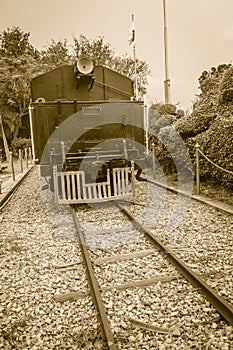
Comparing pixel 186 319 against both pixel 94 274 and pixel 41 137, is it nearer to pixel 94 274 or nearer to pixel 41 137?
pixel 94 274

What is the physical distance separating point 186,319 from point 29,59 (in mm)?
26153

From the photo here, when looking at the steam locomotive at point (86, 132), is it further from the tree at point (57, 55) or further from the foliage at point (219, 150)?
the tree at point (57, 55)

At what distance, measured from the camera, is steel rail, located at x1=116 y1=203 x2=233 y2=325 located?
2.86 meters

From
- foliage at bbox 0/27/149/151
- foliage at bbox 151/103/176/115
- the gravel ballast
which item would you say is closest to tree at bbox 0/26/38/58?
foliage at bbox 0/27/149/151

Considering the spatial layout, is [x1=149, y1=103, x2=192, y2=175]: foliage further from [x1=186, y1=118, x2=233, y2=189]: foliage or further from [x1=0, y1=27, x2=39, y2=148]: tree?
[x1=0, y1=27, x2=39, y2=148]: tree

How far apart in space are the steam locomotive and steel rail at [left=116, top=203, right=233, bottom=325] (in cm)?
260

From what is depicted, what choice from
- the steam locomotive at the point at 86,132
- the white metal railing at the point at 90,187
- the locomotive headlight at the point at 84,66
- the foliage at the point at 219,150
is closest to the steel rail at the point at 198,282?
the white metal railing at the point at 90,187

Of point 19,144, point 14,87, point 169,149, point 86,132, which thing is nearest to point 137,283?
point 86,132

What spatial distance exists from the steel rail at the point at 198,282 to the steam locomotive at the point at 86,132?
2.60 metres

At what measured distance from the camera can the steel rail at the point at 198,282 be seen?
2.86 meters

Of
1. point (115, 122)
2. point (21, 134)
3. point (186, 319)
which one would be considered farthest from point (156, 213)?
point (21, 134)

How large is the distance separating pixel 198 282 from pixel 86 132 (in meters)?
4.97

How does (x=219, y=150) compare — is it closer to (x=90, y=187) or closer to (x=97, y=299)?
(x=90, y=187)

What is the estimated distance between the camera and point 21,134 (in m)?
31.6
